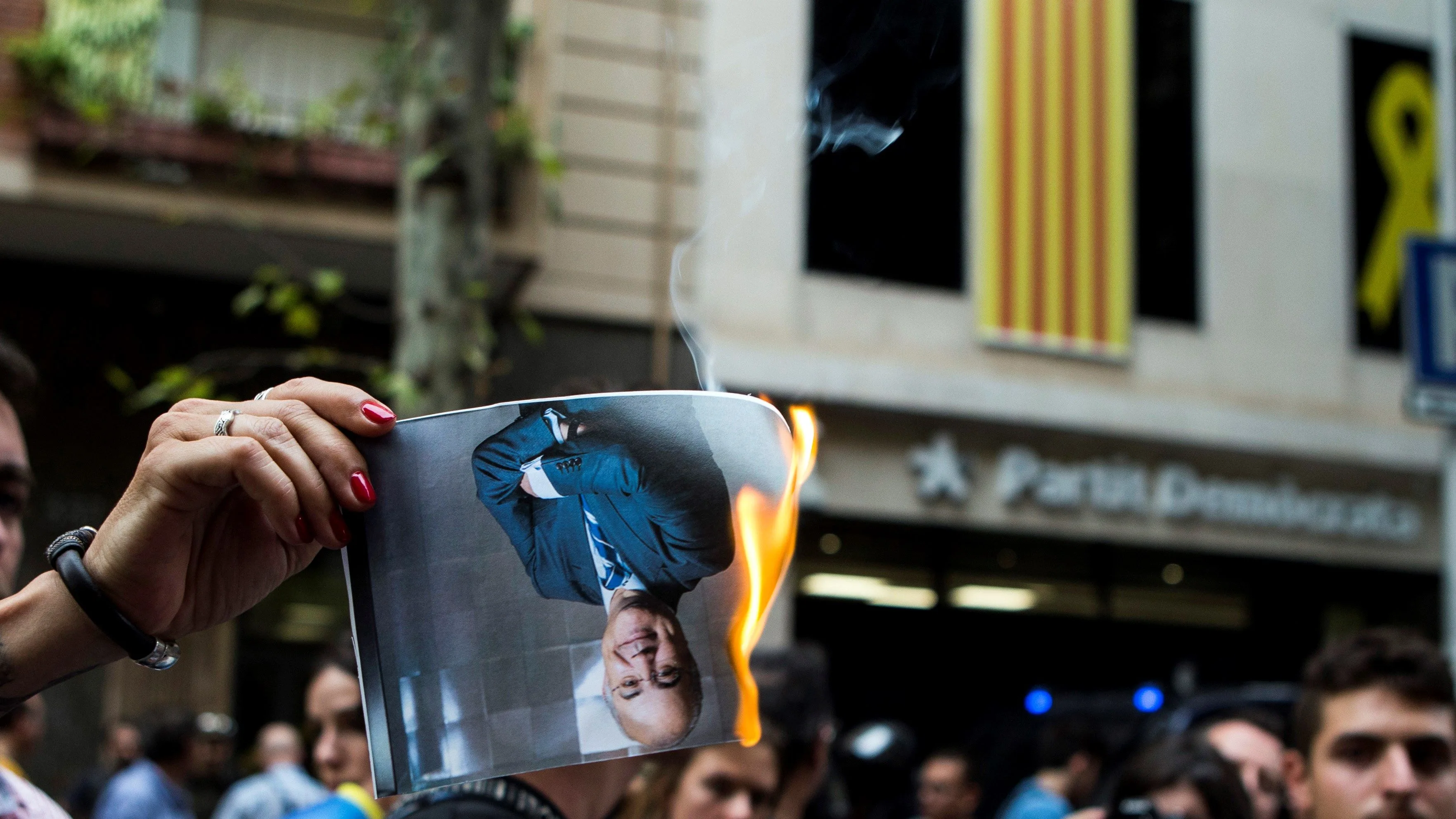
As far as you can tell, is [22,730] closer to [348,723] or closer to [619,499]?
[348,723]

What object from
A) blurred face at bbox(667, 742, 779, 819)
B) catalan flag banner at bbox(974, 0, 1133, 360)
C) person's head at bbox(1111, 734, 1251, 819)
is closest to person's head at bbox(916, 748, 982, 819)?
person's head at bbox(1111, 734, 1251, 819)

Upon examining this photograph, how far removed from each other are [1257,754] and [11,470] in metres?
3.42

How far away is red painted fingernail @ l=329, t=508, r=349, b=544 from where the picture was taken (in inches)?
54.7

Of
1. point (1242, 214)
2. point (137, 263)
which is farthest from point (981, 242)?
point (137, 263)

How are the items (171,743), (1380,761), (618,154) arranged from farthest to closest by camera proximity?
(618,154)
(171,743)
(1380,761)

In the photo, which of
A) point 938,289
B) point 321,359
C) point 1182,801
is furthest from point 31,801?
point 938,289

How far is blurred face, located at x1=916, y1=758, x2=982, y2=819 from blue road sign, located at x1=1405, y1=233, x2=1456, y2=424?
2.58 metres

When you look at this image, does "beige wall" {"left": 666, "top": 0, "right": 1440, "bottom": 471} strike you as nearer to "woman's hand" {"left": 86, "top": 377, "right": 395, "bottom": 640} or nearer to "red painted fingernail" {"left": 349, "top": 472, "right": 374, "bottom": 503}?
"woman's hand" {"left": 86, "top": 377, "right": 395, "bottom": 640}

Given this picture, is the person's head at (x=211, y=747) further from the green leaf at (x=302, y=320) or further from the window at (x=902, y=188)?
the window at (x=902, y=188)

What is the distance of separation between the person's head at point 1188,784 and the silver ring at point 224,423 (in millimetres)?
2666

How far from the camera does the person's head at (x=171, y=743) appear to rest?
666 cm

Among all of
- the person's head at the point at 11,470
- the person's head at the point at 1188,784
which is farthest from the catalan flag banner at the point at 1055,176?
the person's head at the point at 11,470

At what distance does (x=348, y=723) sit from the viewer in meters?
3.85

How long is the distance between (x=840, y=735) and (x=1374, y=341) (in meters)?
5.62
